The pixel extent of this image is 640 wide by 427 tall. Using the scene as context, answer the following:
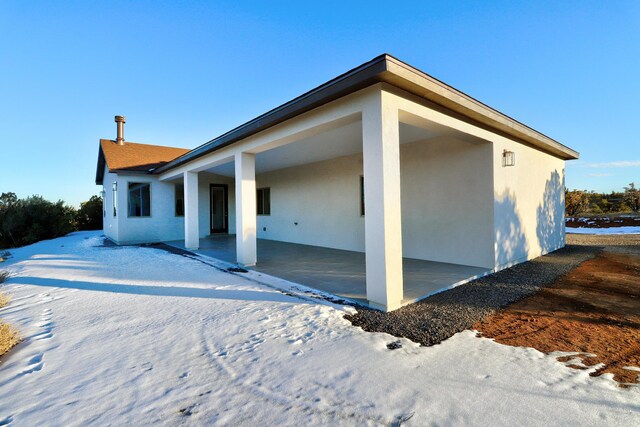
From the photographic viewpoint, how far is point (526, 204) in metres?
7.30

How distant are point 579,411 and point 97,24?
478 inches

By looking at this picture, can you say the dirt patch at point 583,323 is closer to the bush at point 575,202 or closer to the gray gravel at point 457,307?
the gray gravel at point 457,307

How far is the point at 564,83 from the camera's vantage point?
980 cm

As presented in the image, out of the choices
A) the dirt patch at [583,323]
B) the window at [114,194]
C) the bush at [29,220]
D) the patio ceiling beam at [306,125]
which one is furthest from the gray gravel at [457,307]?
the bush at [29,220]

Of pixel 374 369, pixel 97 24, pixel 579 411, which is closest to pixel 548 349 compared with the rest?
pixel 579 411

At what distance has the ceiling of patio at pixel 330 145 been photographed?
5.86 metres

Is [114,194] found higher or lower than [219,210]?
higher

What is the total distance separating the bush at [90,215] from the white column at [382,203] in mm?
21682

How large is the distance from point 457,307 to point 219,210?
1226cm

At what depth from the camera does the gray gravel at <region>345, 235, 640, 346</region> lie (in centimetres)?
330

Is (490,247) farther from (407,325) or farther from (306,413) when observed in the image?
(306,413)

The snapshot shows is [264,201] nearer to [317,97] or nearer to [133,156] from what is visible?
[133,156]

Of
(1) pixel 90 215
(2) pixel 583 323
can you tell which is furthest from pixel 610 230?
(1) pixel 90 215

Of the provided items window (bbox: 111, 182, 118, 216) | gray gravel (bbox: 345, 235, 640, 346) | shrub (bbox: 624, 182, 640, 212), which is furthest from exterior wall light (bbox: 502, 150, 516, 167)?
shrub (bbox: 624, 182, 640, 212)
